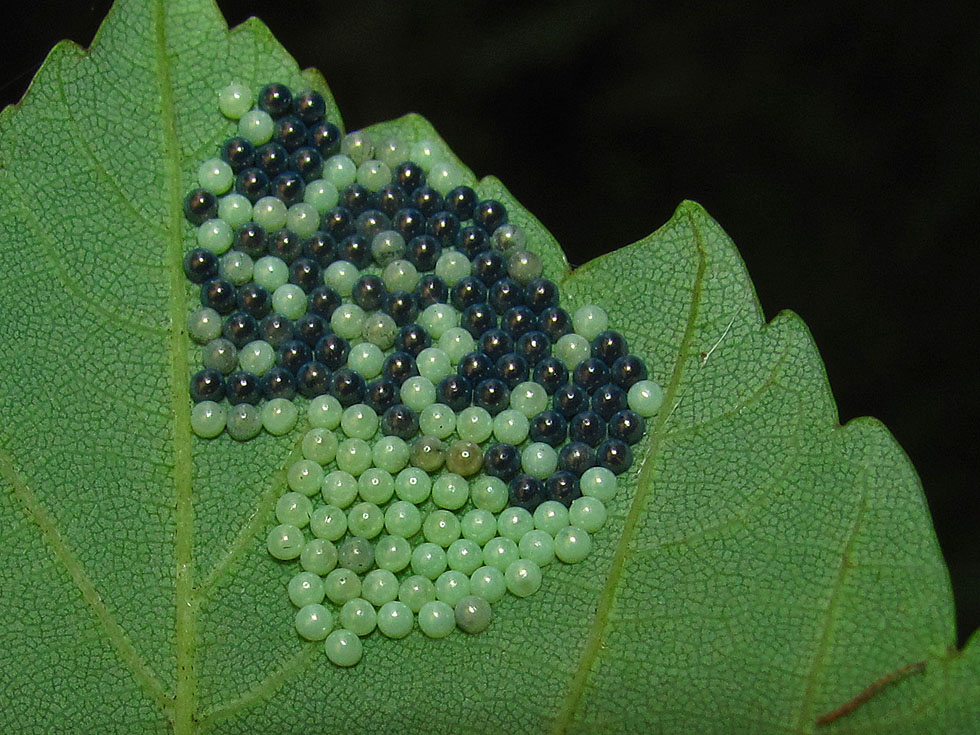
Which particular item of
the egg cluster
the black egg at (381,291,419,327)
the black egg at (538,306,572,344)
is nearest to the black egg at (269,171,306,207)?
the egg cluster

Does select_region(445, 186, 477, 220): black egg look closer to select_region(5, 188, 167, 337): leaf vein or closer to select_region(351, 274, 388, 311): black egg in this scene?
select_region(351, 274, 388, 311): black egg

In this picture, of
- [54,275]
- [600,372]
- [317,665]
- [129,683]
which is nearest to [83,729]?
[129,683]

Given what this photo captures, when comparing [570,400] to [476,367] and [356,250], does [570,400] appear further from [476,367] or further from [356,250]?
[356,250]

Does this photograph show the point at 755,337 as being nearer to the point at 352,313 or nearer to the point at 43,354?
the point at 352,313

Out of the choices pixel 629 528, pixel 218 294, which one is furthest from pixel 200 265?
pixel 629 528

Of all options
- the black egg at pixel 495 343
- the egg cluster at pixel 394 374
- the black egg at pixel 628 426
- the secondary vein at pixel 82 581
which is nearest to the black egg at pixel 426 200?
the egg cluster at pixel 394 374

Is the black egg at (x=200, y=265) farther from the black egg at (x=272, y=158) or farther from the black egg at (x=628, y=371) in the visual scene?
the black egg at (x=628, y=371)

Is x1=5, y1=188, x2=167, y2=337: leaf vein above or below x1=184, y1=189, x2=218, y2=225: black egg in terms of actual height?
below
